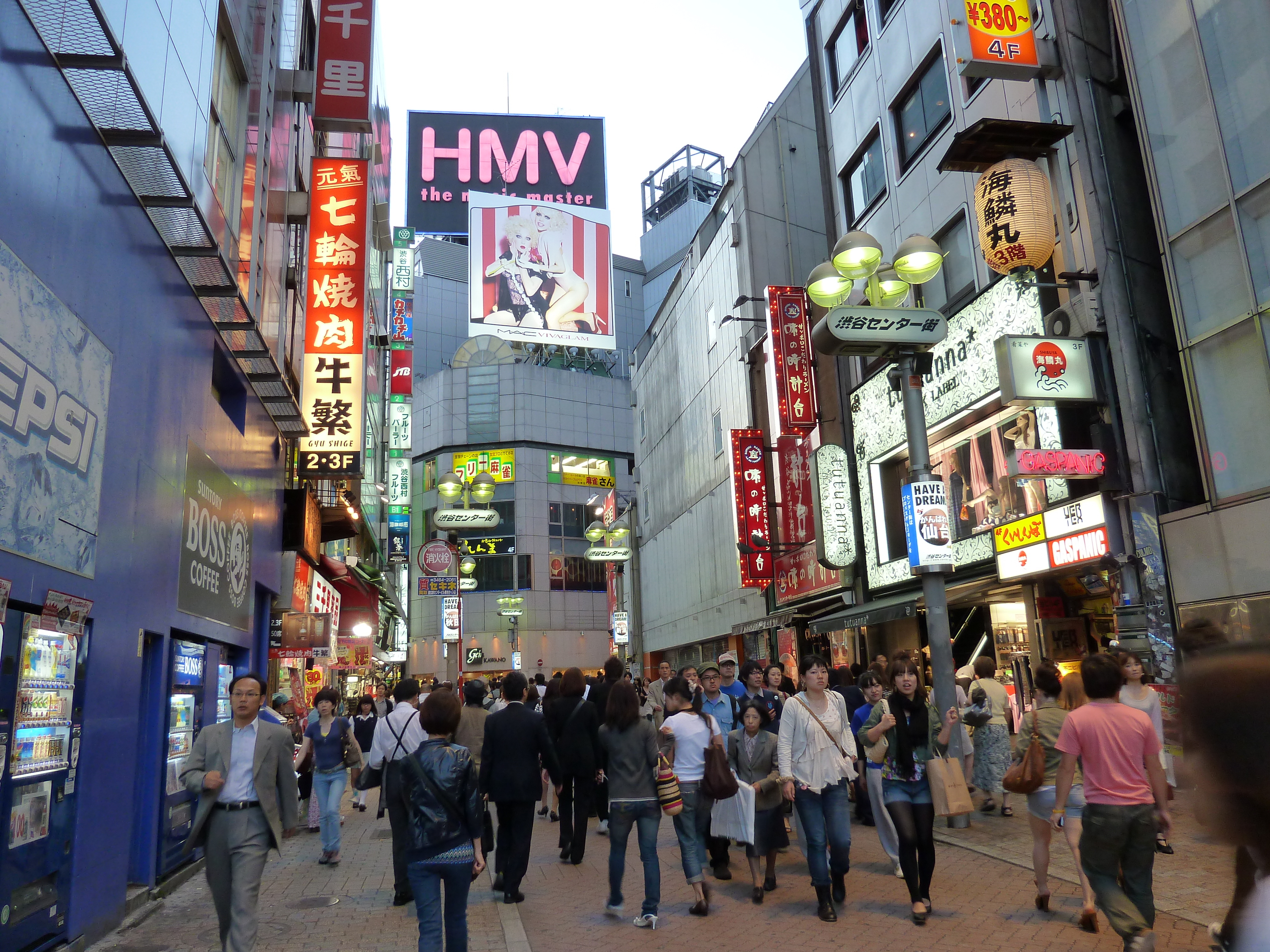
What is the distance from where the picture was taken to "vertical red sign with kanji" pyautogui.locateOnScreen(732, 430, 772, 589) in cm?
2397

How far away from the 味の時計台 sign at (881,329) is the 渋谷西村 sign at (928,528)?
158 cm

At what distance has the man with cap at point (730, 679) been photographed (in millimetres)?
11133

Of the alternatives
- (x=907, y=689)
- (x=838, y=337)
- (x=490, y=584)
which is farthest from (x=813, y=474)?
(x=490, y=584)

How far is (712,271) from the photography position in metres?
30.5

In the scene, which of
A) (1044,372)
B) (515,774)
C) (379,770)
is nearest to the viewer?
(515,774)

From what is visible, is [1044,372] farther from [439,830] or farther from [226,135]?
[226,135]

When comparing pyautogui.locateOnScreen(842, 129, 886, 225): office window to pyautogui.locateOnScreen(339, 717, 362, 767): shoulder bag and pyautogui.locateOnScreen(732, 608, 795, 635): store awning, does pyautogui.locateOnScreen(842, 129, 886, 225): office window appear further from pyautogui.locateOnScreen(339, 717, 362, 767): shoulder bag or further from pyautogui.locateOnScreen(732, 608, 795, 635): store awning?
pyautogui.locateOnScreen(339, 717, 362, 767): shoulder bag

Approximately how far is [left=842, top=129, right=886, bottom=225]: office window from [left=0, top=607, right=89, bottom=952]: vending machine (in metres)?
17.6

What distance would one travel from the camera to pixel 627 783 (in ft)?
24.7

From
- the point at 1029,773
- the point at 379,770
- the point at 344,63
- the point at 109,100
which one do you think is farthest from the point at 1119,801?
the point at 344,63

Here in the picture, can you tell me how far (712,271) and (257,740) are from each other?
26161 millimetres

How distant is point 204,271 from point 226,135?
322cm

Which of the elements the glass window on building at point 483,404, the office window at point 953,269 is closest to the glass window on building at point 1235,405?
the office window at point 953,269

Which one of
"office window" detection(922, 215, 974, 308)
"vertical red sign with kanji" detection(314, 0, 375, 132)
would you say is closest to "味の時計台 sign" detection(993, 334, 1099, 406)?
"office window" detection(922, 215, 974, 308)
